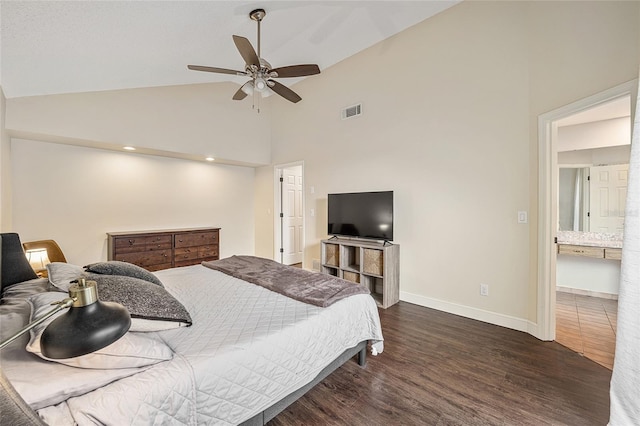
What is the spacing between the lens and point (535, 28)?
251cm

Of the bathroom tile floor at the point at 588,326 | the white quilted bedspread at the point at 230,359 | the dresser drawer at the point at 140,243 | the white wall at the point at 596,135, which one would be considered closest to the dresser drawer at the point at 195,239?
the dresser drawer at the point at 140,243

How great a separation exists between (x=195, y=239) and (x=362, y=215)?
9.62 ft

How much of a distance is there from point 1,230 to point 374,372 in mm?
3771

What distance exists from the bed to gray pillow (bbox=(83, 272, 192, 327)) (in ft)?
0.14

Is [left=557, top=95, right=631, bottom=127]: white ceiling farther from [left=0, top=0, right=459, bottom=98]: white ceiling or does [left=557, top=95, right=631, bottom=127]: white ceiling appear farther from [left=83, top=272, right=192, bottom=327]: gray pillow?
[left=83, top=272, right=192, bottom=327]: gray pillow

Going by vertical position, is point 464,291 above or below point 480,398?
above

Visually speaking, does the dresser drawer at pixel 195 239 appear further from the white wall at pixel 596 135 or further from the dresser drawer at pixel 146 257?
the white wall at pixel 596 135

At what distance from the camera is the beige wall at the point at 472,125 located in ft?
7.34

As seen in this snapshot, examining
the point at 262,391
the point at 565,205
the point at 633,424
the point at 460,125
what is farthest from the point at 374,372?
the point at 565,205

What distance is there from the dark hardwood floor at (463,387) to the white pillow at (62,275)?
1.44 metres

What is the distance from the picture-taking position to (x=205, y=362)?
1170 mm

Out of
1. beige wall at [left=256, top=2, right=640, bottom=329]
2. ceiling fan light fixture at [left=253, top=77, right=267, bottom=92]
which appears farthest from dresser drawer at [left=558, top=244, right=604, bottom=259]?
ceiling fan light fixture at [left=253, top=77, right=267, bottom=92]

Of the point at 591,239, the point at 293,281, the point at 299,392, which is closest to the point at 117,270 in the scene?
the point at 293,281

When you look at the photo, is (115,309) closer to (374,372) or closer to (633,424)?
(374,372)
